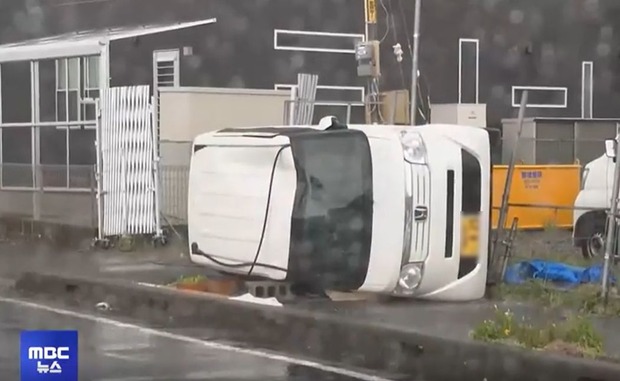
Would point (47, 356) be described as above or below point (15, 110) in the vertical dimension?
below

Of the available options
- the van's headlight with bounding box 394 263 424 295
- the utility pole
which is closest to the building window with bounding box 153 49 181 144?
the utility pole

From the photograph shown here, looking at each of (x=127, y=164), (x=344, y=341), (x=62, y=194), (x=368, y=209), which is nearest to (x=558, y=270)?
(x=368, y=209)

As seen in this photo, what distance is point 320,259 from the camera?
1245 centimetres

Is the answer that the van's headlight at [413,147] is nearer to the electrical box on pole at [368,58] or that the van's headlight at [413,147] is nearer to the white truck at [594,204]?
the white truck at [594,204]

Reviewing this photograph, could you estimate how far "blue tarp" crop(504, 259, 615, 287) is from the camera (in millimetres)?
13672

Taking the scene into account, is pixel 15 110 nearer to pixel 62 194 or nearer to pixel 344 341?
pixel 62 194

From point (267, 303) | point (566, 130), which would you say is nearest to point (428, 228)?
point (267, 303)

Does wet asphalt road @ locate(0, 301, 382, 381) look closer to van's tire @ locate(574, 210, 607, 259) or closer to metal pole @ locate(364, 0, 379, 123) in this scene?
van's tire @ locate(574, 210, 607, 259)

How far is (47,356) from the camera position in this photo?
443cm

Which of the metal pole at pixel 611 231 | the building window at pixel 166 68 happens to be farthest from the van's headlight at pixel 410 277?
the building window at pixel 166 68

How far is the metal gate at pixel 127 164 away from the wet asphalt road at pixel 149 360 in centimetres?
634

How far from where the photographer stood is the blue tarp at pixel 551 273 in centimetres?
1367

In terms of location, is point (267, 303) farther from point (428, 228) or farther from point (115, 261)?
point (115, 261)

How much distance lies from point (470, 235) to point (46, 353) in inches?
346
